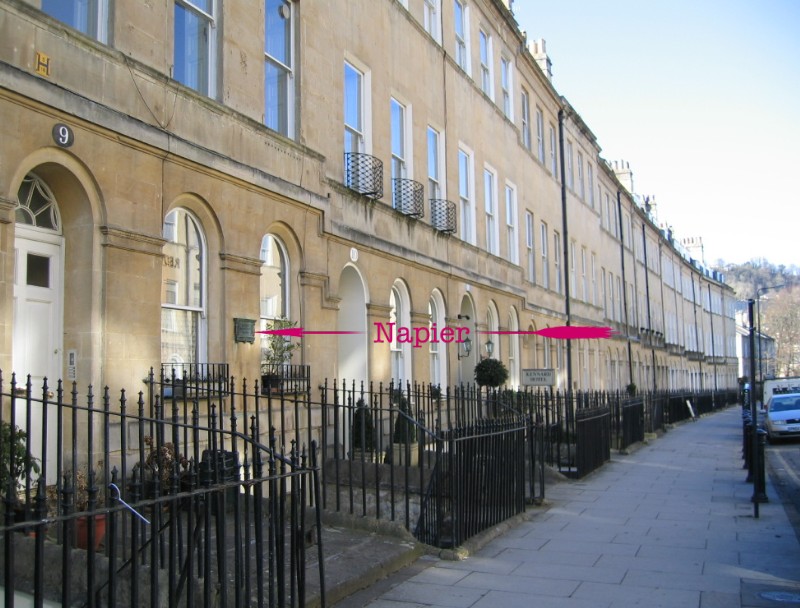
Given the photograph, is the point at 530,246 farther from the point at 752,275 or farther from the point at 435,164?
the point at 752,275

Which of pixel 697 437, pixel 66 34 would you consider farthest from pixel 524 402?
pixel 697 437

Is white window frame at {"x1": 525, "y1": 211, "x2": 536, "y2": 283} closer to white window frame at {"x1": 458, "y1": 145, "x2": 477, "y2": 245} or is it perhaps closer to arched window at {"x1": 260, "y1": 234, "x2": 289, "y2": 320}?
white window frame at {"x1": 458, "y1": 145, "x2": 477, "y2": 245}

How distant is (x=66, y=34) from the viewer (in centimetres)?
776

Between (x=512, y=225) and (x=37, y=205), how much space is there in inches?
697

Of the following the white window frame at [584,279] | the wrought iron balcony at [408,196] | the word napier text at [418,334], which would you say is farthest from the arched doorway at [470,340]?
the white window frame at [584,279]

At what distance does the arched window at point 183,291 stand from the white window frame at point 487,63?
569 inches

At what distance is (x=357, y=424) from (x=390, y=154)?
5.64 meters

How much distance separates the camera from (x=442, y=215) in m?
17.9

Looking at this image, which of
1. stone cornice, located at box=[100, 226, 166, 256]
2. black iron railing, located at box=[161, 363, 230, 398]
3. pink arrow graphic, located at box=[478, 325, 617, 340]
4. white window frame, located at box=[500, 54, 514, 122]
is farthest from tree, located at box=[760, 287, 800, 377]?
stone cornice, located at box=[100, 226, 166, 256]

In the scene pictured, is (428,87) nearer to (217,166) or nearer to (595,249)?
(217,166)

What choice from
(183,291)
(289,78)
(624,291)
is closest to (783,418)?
(624,291)

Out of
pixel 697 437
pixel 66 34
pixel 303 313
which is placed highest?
pixel 66 34

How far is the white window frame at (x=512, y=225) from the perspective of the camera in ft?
78.8

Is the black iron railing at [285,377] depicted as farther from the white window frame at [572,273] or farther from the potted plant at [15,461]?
the white window frame at [572,273]
